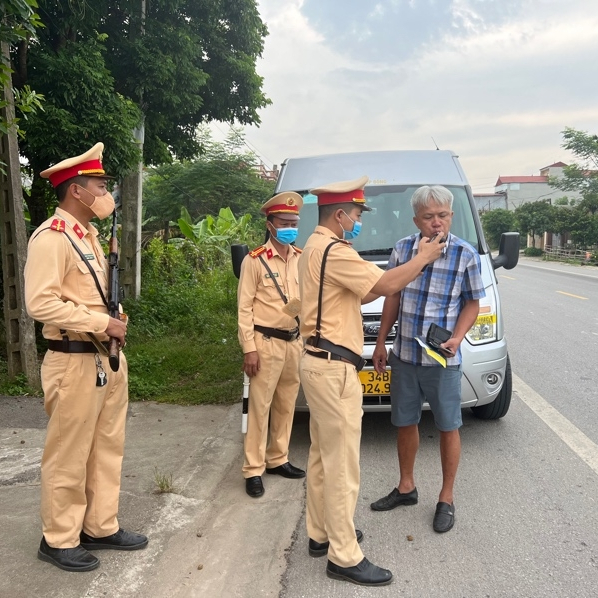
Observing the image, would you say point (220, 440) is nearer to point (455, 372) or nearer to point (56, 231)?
point (455, 372)

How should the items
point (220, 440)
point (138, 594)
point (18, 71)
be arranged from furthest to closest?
point (18, 71) < point (220, 440) < point (138, 594)

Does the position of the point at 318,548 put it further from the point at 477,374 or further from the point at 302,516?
the point at 477,374

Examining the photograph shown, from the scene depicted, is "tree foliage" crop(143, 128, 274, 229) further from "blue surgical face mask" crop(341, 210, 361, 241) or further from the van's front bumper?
"blue surgical face mask" crop(341, 210, 361, 241)

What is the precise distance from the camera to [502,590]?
9.51 ft

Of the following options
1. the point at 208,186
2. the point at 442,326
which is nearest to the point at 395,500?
the point at 442,326

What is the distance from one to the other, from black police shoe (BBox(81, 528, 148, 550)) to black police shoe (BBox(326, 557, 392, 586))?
3.40 feet

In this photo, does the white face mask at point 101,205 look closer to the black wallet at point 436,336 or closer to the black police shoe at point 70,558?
the black police shoe at point 70,558

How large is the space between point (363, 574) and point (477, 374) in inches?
81.2

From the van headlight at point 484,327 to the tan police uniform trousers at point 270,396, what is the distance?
1.36 meters

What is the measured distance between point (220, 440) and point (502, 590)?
2763 millimetres

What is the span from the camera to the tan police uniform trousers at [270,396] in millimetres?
4195

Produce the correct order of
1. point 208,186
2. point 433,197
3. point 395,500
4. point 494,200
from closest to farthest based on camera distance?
point 433,197 < point 395,500 < point 208,186 < point 494,200

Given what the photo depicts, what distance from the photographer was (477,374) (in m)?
4.62

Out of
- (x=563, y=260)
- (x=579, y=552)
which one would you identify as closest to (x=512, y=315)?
(x=579, y=552)
